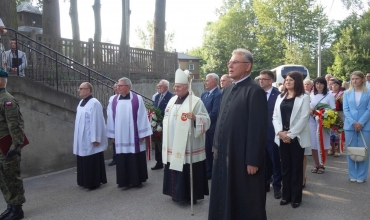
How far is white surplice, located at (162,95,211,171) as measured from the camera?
6.01 meters

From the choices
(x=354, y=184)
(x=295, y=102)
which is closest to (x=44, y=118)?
(x=295, y=102)

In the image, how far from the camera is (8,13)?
34.7 ft

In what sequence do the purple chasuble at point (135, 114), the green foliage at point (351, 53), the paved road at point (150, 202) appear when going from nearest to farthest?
the paved road at point (150, 202), the purple chasuble at point (135, 114), the green foliage at point (351, 53)

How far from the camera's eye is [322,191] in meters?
6.74

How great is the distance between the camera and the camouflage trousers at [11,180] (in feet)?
17.2

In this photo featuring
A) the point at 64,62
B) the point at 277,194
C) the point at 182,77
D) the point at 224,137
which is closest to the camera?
the point at 224,137

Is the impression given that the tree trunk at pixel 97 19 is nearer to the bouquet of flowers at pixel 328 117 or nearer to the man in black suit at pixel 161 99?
the man in black suit at pixel 161 99

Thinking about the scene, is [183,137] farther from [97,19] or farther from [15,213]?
[97,19]

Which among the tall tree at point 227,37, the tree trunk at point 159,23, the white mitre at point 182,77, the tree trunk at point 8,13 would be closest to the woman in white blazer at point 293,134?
the white mitre at point 182,77

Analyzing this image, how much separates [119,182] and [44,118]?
8.22 feet

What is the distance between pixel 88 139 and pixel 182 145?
214 centimetres

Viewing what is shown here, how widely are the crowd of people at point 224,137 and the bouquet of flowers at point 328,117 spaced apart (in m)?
0.10

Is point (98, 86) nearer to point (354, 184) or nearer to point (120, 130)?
point (120, 130)

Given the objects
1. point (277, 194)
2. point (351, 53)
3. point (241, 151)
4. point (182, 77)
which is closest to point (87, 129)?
point (182, 77)
